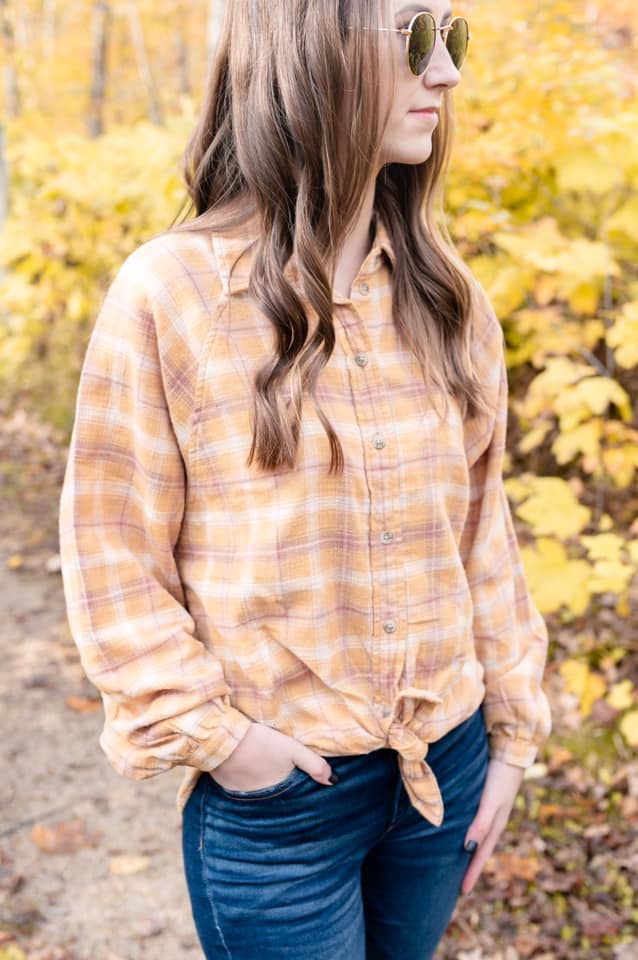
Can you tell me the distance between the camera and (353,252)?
1.45 meters

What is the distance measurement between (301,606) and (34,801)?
2370mm

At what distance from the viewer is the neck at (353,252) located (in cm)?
141

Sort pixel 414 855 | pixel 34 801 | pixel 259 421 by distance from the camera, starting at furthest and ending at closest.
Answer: pixel 34 801 → pixel 414 855 → pixel 259 421

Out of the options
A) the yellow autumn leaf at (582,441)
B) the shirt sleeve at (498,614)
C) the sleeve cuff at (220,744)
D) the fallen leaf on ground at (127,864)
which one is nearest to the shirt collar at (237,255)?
the shirt sleeve at (498,614)

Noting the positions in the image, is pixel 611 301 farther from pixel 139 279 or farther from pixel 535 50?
pixel 139 279

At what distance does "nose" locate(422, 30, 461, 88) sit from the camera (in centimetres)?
130

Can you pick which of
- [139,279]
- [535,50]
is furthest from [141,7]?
[139,279]

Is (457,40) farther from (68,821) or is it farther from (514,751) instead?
(68,821)

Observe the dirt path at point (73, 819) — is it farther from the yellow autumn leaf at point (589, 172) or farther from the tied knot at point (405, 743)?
the yellow autumn leaf at point (589, 172)

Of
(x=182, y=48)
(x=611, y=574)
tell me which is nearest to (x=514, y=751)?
(x=611, y=574)

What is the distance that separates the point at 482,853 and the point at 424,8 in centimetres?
136

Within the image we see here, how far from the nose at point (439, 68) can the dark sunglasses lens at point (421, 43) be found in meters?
0.03

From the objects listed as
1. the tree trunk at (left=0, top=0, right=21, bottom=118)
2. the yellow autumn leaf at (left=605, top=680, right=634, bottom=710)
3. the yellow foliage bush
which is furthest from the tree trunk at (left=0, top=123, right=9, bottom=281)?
the yellow autumn leaf at (left=605, top=680, right=634, bottom=710)

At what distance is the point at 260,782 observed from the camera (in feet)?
4.30
